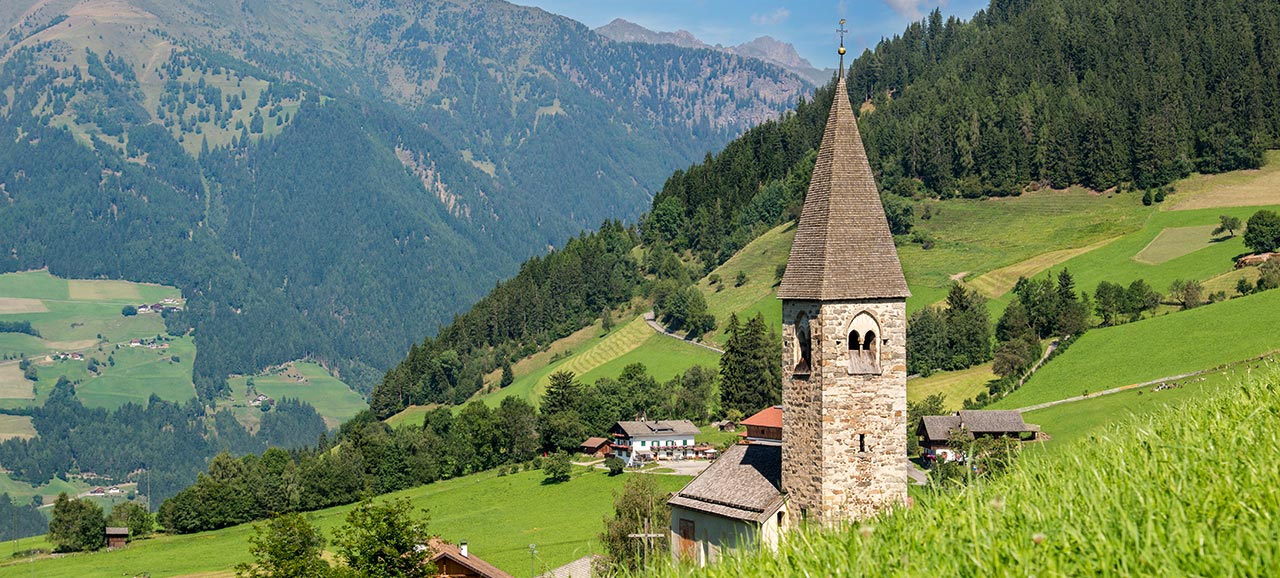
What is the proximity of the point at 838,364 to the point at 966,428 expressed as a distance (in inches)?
2153

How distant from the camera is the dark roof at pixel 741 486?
38.5m

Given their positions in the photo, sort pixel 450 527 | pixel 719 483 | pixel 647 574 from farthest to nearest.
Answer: pixel 450 527 < pixel 719 483 < pixel 647 574

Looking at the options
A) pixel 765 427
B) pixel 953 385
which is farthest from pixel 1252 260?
pixel 765 427

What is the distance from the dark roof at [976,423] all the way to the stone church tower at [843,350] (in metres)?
52.6

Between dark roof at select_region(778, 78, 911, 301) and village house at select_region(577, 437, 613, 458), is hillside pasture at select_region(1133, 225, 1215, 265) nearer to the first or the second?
village house at select_region(577, 437, 613, 458)

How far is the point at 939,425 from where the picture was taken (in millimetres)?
93125

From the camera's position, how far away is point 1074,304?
12250 cm

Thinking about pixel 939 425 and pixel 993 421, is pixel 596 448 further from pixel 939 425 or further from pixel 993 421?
pixel 993 421

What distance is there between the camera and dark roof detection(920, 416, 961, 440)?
91.9m

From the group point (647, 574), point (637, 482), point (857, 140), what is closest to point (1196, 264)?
point (637, 482)

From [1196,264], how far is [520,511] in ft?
265

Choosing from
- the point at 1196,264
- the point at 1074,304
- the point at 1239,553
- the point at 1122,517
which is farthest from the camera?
the point at 1196,264

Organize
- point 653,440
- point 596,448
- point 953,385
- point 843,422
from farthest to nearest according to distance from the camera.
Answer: point 596,448 < point 653,440 < point 953,385 < point 843,422

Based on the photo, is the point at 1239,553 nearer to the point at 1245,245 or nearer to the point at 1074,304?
the point at 1074,304
